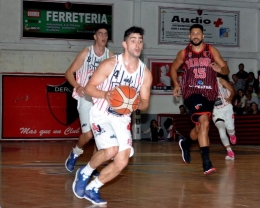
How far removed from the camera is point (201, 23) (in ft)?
94.1

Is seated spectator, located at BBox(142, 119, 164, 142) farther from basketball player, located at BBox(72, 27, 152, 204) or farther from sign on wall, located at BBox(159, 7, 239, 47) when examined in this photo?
basketball player, located at BBox(72, 27, 152, 204)

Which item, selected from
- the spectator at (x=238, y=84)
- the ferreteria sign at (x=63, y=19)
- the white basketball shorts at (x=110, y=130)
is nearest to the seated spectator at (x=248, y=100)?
the spectator at (x=238, y=84)

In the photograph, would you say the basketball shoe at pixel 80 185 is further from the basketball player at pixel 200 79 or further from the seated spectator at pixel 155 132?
the seated spectator at pixel 155 132

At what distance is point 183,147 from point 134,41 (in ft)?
16.6

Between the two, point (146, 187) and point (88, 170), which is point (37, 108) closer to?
point (146, 187)

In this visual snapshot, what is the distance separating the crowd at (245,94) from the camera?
23.7 metres

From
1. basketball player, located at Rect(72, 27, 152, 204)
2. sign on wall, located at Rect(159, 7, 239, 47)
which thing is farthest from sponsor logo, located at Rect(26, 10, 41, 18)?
basketball player, located at Rect(72, 27, 152, 204)

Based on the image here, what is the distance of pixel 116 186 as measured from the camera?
868 cm

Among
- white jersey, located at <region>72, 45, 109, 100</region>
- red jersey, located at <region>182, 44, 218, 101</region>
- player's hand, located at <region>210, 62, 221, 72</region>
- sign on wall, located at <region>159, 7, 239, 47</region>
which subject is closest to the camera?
player's hand, located at <region>210, 62, 221, 72</region>

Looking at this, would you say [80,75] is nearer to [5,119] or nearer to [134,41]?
[134,41]

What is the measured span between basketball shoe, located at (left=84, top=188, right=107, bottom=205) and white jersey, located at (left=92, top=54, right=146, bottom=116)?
0.93 meters

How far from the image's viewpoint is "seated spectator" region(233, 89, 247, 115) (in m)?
23.7

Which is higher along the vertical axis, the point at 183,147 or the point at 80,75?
the point at 80,75

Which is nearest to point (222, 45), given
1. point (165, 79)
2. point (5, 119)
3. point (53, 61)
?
point (165, 79)
